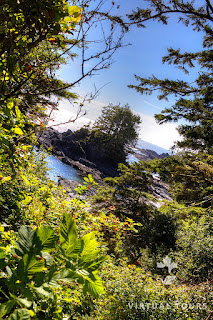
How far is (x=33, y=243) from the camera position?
62 cm

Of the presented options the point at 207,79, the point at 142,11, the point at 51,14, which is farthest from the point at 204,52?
the point at 51,14

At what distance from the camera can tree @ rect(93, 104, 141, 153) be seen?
40.1m

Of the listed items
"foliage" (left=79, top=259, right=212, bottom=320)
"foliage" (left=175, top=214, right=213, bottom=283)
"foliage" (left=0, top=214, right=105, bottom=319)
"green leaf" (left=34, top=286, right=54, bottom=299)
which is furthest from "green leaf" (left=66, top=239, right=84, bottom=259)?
"foliage" (left=175, top=214, right=213, bottom=283)

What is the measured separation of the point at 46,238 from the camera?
64 cm

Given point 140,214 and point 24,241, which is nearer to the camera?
point 24,241

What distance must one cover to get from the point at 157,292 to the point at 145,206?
303 inches

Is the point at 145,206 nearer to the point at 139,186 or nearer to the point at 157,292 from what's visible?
the point at 139,186

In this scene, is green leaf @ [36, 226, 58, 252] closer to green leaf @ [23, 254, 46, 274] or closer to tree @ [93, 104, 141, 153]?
green leaf @ [23, 254, 46, 274]

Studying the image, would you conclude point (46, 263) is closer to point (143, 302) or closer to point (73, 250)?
point (73, 250)

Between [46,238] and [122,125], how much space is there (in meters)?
40.9

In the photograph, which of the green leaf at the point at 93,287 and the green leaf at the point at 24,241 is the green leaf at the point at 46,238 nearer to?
the green leaf at the point at 24,241

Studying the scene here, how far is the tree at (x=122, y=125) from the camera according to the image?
131ft

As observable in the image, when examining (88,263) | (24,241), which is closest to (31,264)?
(24,241)

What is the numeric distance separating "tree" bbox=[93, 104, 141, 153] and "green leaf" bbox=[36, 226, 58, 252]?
39.1 metres
